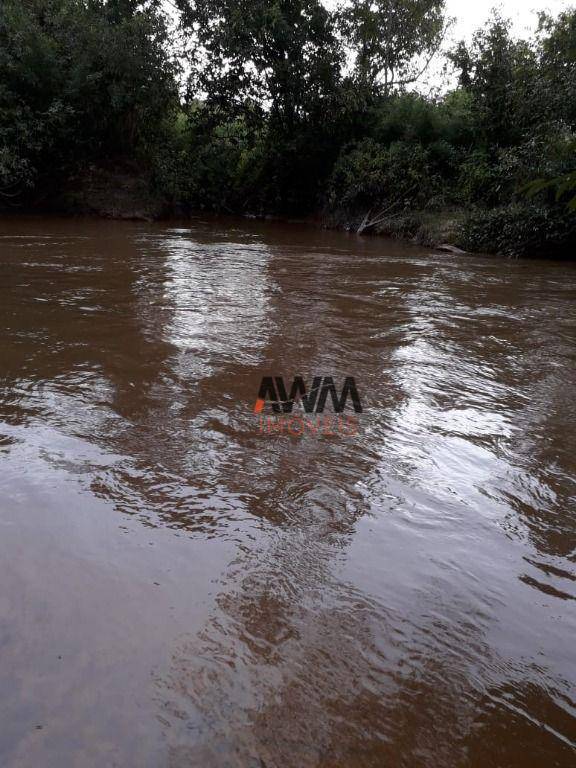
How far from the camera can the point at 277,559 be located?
6.18 ft

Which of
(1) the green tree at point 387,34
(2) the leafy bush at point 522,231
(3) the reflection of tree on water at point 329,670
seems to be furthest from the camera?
(1) the green tree at point 387,34

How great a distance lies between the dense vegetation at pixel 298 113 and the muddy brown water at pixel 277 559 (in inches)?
376

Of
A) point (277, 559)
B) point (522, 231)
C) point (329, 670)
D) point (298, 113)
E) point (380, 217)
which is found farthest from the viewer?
point (298, 113)

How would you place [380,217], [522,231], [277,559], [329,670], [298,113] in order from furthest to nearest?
[298,113], [380,217], [522,231], [277,559], [329,670]

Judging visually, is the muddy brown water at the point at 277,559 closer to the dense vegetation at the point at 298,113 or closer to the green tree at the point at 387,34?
the dense vegetation at the point at 298,113

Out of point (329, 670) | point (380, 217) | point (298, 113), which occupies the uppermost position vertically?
point (298, 113)

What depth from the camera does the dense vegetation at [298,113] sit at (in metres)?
12.7

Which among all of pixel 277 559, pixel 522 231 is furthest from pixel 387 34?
pixel 277 559

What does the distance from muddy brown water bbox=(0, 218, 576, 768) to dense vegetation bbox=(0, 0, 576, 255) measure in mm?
9539

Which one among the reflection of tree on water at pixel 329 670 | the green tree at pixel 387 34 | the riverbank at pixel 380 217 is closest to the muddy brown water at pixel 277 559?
the reflection of tree on water at pixel 329 670

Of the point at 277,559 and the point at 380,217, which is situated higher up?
the point at 380,217

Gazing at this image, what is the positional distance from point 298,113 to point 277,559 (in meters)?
18.2

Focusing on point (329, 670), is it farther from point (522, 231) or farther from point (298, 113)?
point (298, 113)

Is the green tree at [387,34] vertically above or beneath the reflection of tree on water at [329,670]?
above
